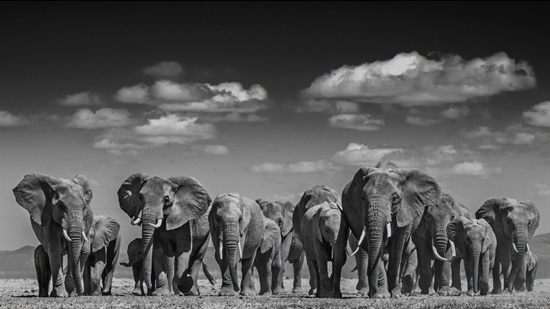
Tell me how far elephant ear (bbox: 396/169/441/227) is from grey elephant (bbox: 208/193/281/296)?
17.6ft

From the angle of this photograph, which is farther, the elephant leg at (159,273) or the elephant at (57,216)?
the elephant leg at (159,273)

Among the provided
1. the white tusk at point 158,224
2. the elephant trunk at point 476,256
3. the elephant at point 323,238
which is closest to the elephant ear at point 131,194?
the white tusk at point 158,224

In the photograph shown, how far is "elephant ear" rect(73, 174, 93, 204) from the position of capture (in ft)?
90.1

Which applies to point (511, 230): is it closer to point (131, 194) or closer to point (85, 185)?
point (131, 194)

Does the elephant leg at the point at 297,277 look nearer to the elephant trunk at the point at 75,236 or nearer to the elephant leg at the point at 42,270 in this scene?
the elephant leg at the point at 42,270

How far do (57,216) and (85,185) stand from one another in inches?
77.0

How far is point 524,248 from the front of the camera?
123 feet

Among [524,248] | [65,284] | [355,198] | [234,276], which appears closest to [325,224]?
[355,198]

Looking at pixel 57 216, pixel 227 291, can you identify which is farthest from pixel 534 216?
pixel 57 216

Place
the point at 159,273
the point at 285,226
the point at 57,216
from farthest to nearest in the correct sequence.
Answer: the point at 285,226
the point at 159,273
the point at 57,216

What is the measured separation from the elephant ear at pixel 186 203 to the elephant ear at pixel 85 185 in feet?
7.87

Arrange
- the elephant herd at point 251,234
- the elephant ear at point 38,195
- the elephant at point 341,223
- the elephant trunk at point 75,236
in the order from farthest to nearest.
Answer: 1. the elephant ear at point 38,195
2. the elephant trunk at point 75,236
3. the elephant at point 341,223
4. the elephant herd at point 251,234

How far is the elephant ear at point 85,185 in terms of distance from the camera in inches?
1081

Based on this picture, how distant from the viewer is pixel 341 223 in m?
25.1
